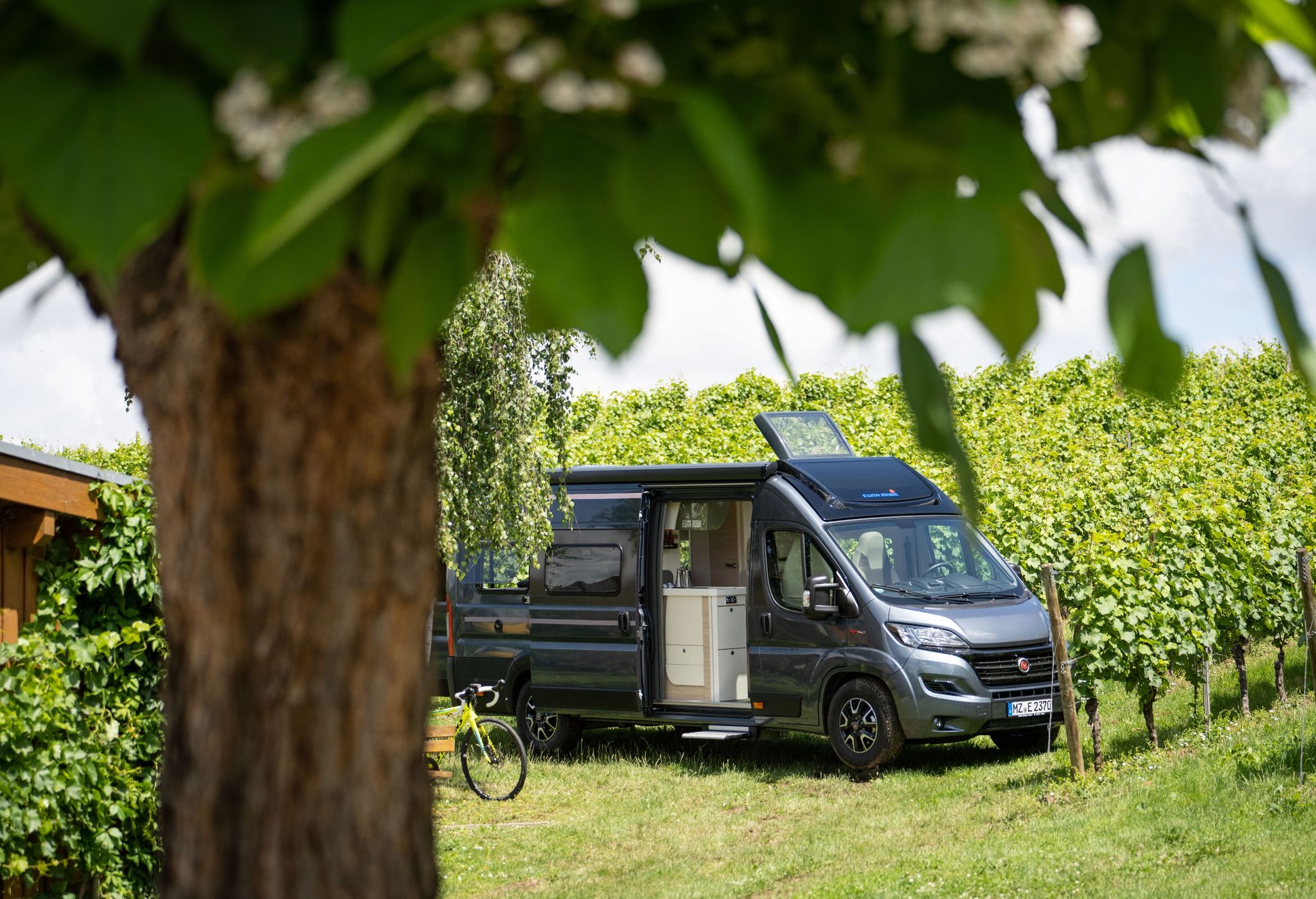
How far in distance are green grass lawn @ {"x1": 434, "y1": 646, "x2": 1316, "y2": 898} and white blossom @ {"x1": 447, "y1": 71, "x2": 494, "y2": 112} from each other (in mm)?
6670

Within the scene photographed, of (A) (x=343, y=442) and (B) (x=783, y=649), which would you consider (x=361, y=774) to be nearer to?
(A) (x=343, y=442)

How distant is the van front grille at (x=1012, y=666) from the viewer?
9.97m

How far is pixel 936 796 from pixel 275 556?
29.1 feet

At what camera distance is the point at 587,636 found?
11461 mm

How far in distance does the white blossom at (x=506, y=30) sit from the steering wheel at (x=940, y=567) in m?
9.98

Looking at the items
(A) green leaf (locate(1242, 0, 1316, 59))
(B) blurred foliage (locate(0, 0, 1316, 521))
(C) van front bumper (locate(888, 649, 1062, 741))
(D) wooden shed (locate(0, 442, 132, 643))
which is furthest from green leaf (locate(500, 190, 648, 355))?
(C) van front bumper (locate(888, 649, 1062, 741))

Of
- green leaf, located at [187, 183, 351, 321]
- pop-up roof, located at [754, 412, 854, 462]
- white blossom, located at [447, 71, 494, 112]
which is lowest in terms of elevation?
green leaf, located at [187, 183, 351, 321]

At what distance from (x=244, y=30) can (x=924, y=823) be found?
851cm

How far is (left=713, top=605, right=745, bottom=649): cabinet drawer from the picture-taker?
442 inches

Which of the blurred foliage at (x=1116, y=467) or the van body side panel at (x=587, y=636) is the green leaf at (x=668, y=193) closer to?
the blurred foliage at (x=1116, y=467)

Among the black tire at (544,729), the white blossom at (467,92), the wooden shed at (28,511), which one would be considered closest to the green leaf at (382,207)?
the white blossom at (467,92)

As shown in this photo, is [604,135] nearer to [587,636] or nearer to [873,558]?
[873,558]

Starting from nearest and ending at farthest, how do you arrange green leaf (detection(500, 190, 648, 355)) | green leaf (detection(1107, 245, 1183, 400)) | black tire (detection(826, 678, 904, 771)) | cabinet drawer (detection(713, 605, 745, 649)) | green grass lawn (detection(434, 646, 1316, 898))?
green leaf (detection(500, 190, 648, 355)) < green leaf (detection(1107, 245, 1183, 400)) < green grass lawn (detection(434, 646, 1316, 898)) < black tire (detection(826, 678, 904, 771)) < cabinet drawer (detection(713, 605, 745, 649))

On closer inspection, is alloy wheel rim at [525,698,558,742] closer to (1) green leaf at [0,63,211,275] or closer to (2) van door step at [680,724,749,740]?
(2) van door step at [680,724,749,740]
